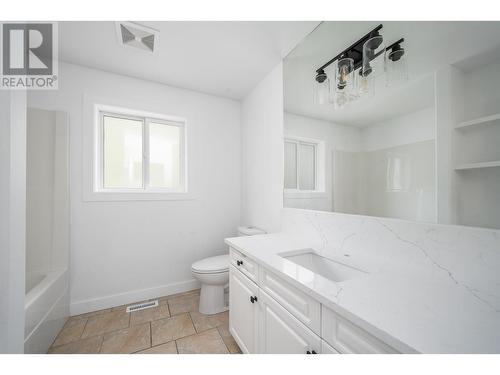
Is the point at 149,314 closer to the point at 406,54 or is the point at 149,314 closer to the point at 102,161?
the point at 102,161

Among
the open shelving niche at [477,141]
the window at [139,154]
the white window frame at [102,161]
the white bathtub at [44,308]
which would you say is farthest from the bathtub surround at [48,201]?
the open shelving niche at [477,141]

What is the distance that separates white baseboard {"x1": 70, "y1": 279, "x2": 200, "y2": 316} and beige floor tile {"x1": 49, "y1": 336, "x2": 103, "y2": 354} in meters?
0.43

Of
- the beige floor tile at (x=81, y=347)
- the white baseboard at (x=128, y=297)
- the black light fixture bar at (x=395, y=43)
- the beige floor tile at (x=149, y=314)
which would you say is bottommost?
the beige floor tile at (x=149, y=314)

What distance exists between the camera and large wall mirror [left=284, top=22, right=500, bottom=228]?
794 mm

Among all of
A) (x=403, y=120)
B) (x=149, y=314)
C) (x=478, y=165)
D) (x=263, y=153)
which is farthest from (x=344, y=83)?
(x=149, y=314)

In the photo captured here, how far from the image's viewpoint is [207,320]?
5.80 feet

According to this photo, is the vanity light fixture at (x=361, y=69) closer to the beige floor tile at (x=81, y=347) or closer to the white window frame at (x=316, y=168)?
the white window frame at (x=316, y=168)

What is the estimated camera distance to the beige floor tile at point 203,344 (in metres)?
1.42

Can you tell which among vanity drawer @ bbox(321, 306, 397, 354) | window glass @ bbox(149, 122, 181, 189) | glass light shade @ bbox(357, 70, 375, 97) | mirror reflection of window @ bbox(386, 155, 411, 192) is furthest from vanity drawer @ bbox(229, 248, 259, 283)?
window glass @ bbox(149, 122, 181, 189)

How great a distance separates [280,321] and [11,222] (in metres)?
1.33

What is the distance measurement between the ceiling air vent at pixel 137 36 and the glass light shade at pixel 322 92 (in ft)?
4.15

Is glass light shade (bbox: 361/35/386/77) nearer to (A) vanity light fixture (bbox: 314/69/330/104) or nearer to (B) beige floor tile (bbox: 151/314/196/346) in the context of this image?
(A) vanity light fixture (bbox: 314/69/330/104)

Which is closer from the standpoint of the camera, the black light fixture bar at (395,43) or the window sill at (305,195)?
the black light fixture bar at (395,43)
